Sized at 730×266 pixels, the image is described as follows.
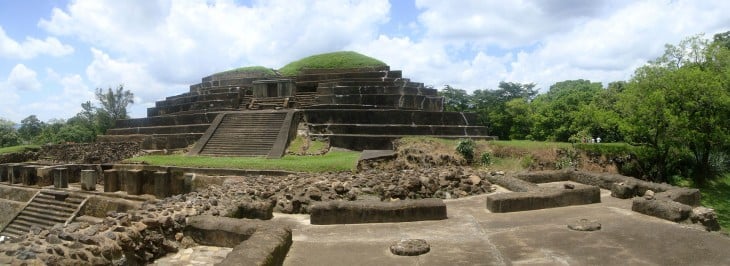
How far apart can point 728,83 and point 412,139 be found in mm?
9473

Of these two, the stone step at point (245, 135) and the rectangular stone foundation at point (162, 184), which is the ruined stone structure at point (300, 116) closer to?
the stone step at point (245, 135)

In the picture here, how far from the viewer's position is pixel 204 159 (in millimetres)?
14781

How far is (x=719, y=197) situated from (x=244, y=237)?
51.4ft

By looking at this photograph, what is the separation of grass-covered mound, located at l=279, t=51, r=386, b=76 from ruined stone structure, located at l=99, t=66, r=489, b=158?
2.87 feet

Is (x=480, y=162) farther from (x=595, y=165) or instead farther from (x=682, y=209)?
(x=682, y=209)

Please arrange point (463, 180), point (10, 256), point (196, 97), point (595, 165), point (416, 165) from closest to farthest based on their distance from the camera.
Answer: point (10, 256) → point (463, 180) → point (416, 165) → point (595, 165) → point (196, 97)

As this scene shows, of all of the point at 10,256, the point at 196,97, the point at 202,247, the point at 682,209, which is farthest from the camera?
the point at 196,97

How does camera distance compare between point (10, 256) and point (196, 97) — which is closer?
point (10, 256)

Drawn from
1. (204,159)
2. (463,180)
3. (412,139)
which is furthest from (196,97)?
(463,180)

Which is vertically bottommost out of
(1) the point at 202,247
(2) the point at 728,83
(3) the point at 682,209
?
(1) the point at 202,247

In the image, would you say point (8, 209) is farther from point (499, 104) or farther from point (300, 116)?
point (499, 104)

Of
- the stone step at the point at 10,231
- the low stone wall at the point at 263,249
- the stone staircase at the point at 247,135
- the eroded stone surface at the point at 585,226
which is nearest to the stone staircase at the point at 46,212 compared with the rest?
the stone step at the point at 10,231

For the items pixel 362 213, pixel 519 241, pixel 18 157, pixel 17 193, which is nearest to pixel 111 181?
pixel 17 193

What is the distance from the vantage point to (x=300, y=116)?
59.0 feet
